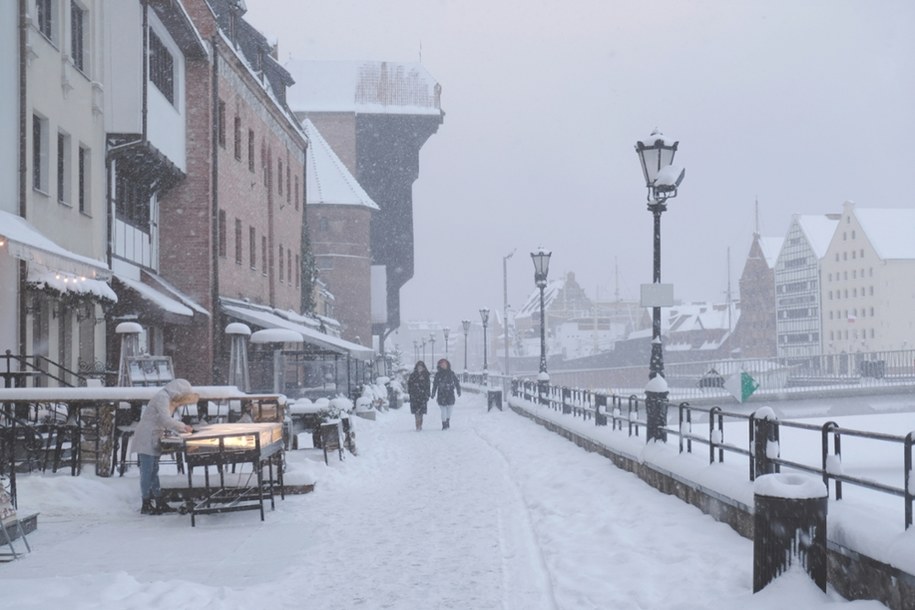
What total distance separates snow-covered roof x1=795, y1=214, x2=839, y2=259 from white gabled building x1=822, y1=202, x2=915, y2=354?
1.85 metres

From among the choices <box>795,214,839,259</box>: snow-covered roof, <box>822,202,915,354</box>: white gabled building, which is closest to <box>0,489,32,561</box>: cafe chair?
<box>822,202,915,354</box>: white gabled building

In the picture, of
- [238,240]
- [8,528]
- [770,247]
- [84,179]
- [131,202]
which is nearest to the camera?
[8,528]

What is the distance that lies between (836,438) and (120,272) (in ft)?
62.0

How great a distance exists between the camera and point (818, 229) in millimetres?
95125

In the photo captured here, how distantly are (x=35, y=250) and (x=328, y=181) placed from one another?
159 feet

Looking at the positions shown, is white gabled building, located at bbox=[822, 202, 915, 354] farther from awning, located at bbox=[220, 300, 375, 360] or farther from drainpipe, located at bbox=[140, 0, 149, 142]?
drainpipe, located at bbox=[140, 0, 149, 142]

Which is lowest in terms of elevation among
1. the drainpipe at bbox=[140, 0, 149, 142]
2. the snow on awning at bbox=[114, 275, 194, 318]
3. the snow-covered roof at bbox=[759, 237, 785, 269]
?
the snow on awning at bbox=[114, 275, 194, 318]

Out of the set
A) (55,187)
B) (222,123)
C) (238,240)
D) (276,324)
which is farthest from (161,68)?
(276,324)

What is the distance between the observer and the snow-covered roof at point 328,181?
6056 cm

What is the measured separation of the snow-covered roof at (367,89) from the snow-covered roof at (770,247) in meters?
49.2

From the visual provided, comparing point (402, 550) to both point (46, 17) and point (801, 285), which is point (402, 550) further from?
point (801, 285)

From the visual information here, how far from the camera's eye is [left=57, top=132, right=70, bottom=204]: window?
60.0 ft

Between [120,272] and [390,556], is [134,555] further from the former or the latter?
[120,272]

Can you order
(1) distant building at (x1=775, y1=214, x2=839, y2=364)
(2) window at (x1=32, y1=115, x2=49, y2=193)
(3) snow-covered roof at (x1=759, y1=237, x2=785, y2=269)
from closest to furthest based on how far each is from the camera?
(2) window at (x1=32, y1=115, x2=49, y2=193) < (1) distant building at (x1=775, y1=214, x2=839, y2=364) < (3) snow-covered roof at (x1=759, y1=237, x2=785, y2=269)
